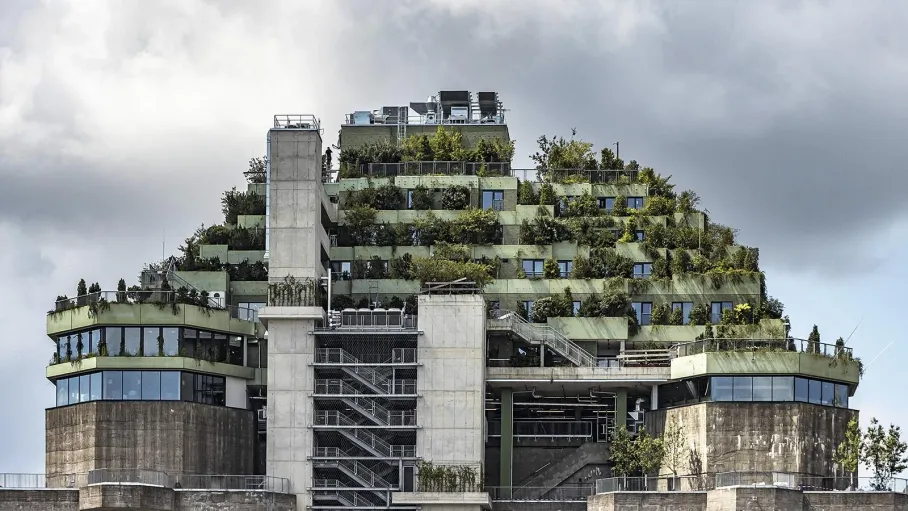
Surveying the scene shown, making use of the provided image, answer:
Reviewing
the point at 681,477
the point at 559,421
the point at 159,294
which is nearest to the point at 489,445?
the point at 559,421

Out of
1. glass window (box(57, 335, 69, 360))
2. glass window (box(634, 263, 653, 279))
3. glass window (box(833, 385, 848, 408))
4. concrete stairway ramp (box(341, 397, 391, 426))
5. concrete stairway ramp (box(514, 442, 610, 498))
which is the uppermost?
glass window (box(634, 263, 653, 279))

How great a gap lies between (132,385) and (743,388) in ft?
140

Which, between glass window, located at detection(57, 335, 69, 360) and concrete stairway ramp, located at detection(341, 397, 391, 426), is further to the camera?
glass window, located at detection(57, 335, 69, 360)

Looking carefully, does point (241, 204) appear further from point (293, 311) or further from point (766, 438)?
point (766, 438)

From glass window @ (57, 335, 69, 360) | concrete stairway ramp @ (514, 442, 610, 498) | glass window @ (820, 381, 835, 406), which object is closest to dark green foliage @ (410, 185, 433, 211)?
concrete stairway ramp @ (514, 442, 610, 498)

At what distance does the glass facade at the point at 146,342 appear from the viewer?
475 ft

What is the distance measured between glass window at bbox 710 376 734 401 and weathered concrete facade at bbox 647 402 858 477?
2.06 feet

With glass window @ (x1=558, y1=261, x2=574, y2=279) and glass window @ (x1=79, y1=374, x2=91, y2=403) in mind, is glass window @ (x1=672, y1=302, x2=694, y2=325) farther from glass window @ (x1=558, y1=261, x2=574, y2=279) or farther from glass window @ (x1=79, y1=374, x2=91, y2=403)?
glass window @ (x1=79, y1=374, x2=91, y2=403)

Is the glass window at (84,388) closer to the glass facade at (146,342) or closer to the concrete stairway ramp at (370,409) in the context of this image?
the glass facade at (146,342)

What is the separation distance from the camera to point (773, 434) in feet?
463

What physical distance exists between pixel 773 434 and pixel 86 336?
1926 inches

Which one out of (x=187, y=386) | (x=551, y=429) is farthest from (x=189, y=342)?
(x=551, y=429)

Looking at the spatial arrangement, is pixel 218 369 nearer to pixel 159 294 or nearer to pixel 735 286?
pixel 159 294

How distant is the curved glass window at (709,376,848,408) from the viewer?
142m
